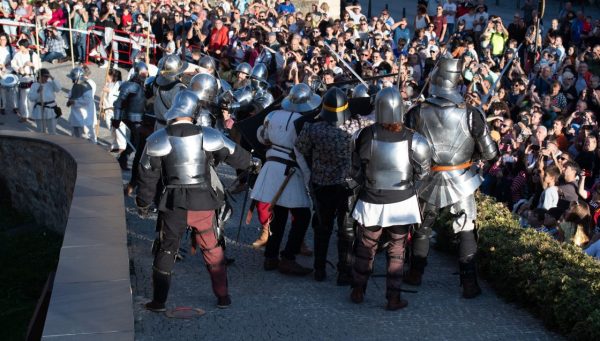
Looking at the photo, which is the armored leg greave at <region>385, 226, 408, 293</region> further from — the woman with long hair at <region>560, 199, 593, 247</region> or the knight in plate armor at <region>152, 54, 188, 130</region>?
the knight in plate armor at <region>152, 54, 188, 130</region>

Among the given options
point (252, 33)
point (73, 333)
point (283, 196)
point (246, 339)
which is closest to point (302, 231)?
point (283, 196)

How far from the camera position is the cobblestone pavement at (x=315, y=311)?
23.2ft

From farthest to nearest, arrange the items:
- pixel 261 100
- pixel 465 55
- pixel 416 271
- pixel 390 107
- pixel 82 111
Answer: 1. pixel 82 111
2. pixel 465 55
3. pixel 261 100
4. pixel 416 271
5. pixel 390 107

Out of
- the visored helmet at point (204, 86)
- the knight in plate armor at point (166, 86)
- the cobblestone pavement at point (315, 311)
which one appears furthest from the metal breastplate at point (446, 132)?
the knight in plate armor at point (166, 86)

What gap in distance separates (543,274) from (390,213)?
1.11m

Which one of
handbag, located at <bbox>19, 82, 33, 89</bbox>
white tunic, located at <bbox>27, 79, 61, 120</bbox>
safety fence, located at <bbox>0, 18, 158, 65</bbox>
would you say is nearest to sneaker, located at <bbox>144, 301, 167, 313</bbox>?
white tunic, located at <bbox>27, 79, 61, 120</bbox>

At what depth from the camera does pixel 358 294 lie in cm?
→ 767

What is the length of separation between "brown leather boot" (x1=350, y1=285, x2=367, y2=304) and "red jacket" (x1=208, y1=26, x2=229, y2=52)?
13.0m

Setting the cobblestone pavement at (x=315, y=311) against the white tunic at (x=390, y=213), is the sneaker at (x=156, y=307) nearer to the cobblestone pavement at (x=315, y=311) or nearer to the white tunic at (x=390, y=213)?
the cobblestone pavement at (x=315, y=311)

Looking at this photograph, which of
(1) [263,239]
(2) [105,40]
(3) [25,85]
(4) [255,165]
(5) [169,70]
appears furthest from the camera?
(2) [105,40]

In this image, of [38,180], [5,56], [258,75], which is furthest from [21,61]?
[258,75]

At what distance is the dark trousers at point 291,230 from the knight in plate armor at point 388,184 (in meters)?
0.91

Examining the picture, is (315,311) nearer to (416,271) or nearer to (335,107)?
(416,271)

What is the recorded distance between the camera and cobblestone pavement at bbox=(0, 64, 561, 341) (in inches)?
279
